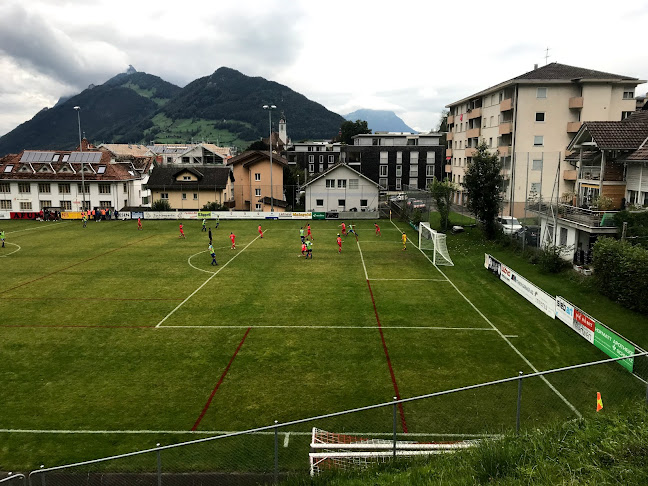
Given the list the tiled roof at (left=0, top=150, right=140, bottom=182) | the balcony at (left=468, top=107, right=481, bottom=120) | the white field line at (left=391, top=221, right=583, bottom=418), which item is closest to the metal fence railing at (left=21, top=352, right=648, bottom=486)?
the white field line at (left=391, top=221, right=583, bottom=418)

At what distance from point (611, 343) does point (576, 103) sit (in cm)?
4149

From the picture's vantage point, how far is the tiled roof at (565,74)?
50781 millimetres

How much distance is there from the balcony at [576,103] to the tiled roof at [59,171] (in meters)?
58.2

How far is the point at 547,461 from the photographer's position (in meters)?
7.95

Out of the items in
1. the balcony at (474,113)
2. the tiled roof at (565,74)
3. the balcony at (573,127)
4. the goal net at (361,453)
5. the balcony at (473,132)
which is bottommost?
the goal net at (361,453)

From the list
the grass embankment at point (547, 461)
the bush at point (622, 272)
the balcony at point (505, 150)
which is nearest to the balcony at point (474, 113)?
the balcony at point (505, 150)

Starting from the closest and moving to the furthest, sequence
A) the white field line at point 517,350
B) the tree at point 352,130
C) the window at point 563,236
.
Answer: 1. the white field line at point 517,350
2. the window at point 563,236
3. the tree at point 352,130

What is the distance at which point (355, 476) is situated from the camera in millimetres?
8828

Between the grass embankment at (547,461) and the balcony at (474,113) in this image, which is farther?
the balcony at (474,113)

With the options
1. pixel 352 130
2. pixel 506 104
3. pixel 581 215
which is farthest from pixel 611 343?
pixel 352 130

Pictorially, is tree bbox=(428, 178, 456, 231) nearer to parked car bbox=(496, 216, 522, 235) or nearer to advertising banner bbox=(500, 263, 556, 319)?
parked car bbox=(496, 216, 522, 235)

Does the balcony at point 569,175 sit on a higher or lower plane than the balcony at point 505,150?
lower

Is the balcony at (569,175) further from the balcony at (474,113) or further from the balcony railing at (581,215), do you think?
the balcony at (474,113)

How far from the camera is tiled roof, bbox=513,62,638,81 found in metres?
50.8
